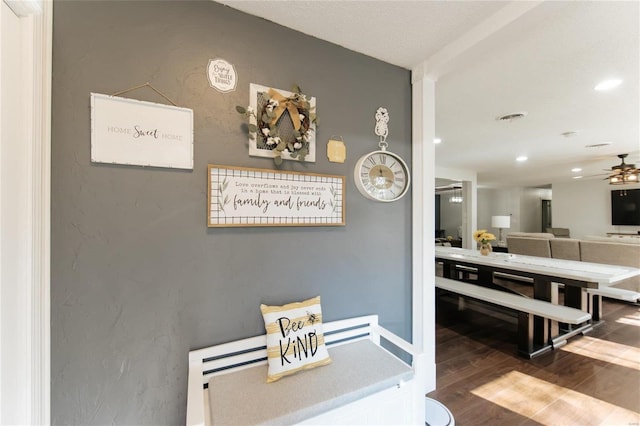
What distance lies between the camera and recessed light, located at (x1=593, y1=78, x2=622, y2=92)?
1984 mm

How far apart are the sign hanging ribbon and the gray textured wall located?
93mm

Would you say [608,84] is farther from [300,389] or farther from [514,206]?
[514,206]

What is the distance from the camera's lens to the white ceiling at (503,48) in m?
1.31

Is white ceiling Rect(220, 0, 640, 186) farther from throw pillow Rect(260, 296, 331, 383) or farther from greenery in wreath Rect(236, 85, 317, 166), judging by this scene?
throw pillow Rect(260, 296, 331, 383)

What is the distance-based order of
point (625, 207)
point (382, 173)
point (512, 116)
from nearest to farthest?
point (382, 173)
point (512, 116)
point (625, 207)

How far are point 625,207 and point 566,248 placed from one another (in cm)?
420

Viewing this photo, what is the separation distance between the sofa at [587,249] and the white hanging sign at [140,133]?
5.45 metres

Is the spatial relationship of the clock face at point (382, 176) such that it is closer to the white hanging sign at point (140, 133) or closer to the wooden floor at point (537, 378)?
the white hanging sign at point (140, 133)

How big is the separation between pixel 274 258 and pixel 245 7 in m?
1.31

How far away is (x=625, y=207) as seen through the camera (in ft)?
21.3

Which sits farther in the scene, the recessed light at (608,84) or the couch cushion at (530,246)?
the couch cushion at (530,246)

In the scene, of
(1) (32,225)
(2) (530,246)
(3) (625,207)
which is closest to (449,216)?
(3) (625,207)

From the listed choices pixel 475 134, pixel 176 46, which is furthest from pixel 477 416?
pixel 475 134


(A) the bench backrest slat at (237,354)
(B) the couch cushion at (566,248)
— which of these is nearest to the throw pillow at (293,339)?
(A) the bench backrest slat at (237,354)
